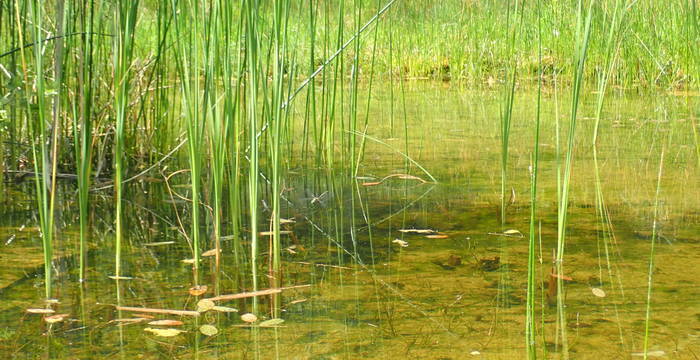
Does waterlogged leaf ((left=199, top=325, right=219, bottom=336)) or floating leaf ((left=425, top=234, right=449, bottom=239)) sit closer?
waterlogged leaf ((left=199, top=325, right=219, bottom=336))

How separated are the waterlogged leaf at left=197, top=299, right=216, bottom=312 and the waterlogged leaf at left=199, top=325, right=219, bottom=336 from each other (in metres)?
0.07

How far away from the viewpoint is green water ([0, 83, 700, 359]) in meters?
1.05

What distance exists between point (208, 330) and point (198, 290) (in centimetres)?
19

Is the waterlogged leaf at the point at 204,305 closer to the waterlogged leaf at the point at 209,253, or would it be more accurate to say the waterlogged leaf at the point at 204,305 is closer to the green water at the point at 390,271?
the green water at the point at 390,271

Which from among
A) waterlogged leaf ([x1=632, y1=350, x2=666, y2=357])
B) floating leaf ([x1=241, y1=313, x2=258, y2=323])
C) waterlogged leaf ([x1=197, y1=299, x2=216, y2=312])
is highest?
waterlogged leaf ([x1=197, y1=299, x2=216, y2=312])

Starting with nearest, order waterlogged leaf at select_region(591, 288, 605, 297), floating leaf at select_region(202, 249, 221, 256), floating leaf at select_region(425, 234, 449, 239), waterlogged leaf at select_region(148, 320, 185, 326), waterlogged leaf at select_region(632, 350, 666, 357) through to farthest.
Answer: waterlogged leaf at select_region(632, 350, 666, 357), waterlogged leaf at select_region(148, 320, 185, 326), waterlogged leaf at select_region(591, 288, 605, 297), floating leaf at select_region(202, 249, 221, 256), floating leaf at select_region(425, 234, 449, 239)

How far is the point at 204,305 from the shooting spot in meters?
1.19

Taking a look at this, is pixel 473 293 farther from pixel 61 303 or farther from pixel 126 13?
pixel 126 13

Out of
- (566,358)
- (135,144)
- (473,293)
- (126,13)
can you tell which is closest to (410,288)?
(473,293)

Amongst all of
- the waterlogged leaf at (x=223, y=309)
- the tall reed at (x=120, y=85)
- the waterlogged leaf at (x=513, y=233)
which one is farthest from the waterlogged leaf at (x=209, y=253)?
the waterlogged leaf at (x=513, y=233)

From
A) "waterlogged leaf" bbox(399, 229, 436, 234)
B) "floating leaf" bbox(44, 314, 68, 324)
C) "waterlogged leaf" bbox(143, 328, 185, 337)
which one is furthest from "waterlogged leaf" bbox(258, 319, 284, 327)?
"waterlogged leaf" bbox(399, 229, 436, 234)

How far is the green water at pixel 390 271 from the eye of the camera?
41.3 inches

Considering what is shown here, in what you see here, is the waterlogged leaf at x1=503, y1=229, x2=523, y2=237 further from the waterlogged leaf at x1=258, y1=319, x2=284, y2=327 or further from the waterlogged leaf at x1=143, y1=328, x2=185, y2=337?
the waterlogged leaf at x1=143, y1=328, x2=185, y2=337

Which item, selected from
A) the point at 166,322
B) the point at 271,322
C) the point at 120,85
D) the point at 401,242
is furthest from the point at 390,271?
the point at 120,85
